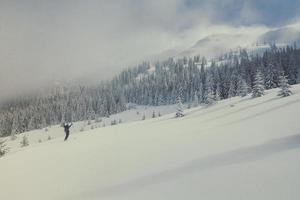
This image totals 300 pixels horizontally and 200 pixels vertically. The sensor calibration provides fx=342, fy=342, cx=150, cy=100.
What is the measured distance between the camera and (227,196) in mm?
9570

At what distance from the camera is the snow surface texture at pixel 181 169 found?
→ 1022cm

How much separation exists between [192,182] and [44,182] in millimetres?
7321

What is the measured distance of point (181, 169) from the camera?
516 inches

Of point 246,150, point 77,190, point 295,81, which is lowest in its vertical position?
point 77,190

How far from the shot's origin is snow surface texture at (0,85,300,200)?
10.2 m

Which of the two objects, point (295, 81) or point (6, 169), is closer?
point (6, 169)

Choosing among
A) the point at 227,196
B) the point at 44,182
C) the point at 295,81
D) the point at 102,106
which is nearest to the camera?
the point at 227,196

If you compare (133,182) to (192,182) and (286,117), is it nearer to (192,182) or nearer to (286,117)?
(192,182)

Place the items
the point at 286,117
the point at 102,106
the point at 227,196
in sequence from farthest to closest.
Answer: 1. the point at 102,106
2. the point at 286,117
3. the point at 227,196

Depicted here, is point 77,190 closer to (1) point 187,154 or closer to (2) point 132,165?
(2) point 132,165

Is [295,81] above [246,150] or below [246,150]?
above

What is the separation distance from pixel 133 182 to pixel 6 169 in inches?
394

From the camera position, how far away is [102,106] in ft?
607

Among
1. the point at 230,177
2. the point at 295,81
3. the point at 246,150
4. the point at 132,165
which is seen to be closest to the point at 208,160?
the point at 246,150
